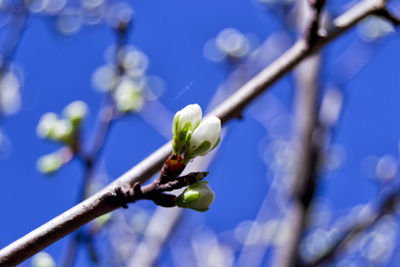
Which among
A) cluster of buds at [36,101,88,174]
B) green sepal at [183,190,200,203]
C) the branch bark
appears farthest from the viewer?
cluster of buds at [36,101,88,174]

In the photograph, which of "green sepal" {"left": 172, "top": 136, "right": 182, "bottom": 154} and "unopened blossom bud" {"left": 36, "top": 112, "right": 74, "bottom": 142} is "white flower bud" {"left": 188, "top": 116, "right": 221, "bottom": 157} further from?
"unopened blossom bud" {"left": 36, "top": 112, "right": 74, "bottom": 142}

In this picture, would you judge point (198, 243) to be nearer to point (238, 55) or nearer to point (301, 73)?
point (238, 55)

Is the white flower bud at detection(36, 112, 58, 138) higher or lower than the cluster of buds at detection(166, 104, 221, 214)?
higher

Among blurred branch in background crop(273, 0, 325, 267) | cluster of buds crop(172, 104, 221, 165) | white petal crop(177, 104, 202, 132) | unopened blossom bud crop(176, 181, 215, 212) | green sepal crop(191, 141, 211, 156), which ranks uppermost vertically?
blurred branch in background crop(273, 0, 325, 267)

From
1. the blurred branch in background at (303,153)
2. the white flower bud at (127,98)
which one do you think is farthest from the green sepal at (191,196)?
the blurred branch in background at (303,153)

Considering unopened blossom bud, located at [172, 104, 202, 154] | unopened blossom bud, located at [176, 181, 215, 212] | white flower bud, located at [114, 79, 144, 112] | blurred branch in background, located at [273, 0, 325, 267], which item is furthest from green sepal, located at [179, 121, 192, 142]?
blurred branch in background, located at [273, 0, 325, 267]

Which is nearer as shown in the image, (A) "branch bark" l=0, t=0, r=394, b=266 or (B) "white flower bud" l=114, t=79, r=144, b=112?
(A) "branch bark" l=0, t=0, r=394, b=266

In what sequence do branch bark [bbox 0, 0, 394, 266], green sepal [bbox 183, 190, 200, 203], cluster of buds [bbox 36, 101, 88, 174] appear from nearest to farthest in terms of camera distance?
branch bark [bbox 0, 0, 394, 266], green sepal [bbox 183, 190, 200, 203], cluster of buds [bbox 36, 101, 88, 174]

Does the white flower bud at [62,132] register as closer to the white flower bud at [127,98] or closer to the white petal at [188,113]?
the white flower bud at [127,98]
